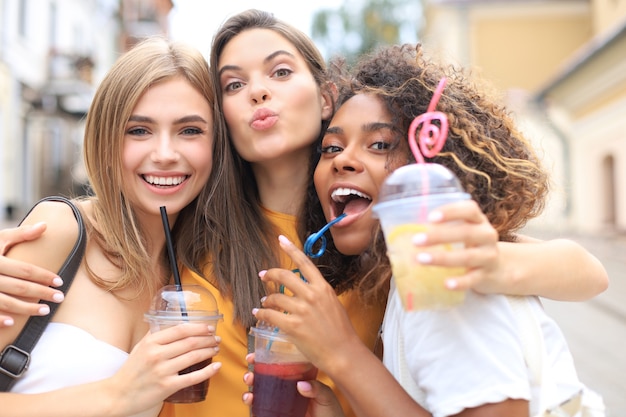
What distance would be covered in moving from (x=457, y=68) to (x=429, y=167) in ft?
3.75

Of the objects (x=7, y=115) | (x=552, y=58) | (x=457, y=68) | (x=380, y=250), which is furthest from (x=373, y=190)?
(x=552, y=58)

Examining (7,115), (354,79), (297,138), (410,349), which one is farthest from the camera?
(7,115)

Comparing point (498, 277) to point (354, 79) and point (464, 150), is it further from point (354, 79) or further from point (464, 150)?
point (354, 79)

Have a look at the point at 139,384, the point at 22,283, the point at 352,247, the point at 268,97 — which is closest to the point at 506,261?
the point at 352,247

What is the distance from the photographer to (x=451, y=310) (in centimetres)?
172

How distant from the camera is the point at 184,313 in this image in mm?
2285

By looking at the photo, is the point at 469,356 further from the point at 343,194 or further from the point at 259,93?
the point at 259,93

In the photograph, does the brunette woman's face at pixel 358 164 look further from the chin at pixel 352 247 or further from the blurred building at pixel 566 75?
the blurred building at pixel 566 75

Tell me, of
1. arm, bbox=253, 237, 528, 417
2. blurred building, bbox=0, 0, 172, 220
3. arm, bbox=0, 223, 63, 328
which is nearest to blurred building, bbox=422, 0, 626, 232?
arm, bbox=253, 237, 528, 417

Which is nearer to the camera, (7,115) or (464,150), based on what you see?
(464,150)

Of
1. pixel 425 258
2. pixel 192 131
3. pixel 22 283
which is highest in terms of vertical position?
pixel 192 131

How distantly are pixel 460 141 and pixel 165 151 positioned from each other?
1.17 m

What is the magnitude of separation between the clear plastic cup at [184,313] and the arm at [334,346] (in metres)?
0.36

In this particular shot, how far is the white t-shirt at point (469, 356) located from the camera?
5.52 feet
